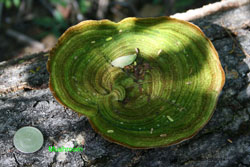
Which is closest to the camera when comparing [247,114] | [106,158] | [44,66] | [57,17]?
[106,158]

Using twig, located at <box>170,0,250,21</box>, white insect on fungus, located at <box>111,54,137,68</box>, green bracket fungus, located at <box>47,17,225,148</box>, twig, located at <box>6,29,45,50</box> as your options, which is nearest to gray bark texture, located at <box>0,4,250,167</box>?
green bracket fungus, located at <box>47,17,225,148</box>

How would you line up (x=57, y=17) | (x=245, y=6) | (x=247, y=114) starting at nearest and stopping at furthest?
(x=247, y=114) < (x=245, y=6) < (x=57, y=17)

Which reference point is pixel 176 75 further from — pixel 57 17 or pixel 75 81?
pixel 57 17

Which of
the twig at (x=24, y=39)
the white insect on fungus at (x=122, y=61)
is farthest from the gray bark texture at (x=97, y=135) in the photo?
the twig at (x=24, y=39)

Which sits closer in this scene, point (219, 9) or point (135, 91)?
point (135, 91)

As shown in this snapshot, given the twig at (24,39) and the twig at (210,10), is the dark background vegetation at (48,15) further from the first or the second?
the twig at (210,10)

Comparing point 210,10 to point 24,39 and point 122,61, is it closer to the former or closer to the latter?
point 122,61

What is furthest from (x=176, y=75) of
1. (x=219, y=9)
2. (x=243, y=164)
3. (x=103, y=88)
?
(x=219, y=9)

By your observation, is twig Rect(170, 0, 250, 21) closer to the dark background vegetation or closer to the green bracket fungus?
the green bracket fungus
